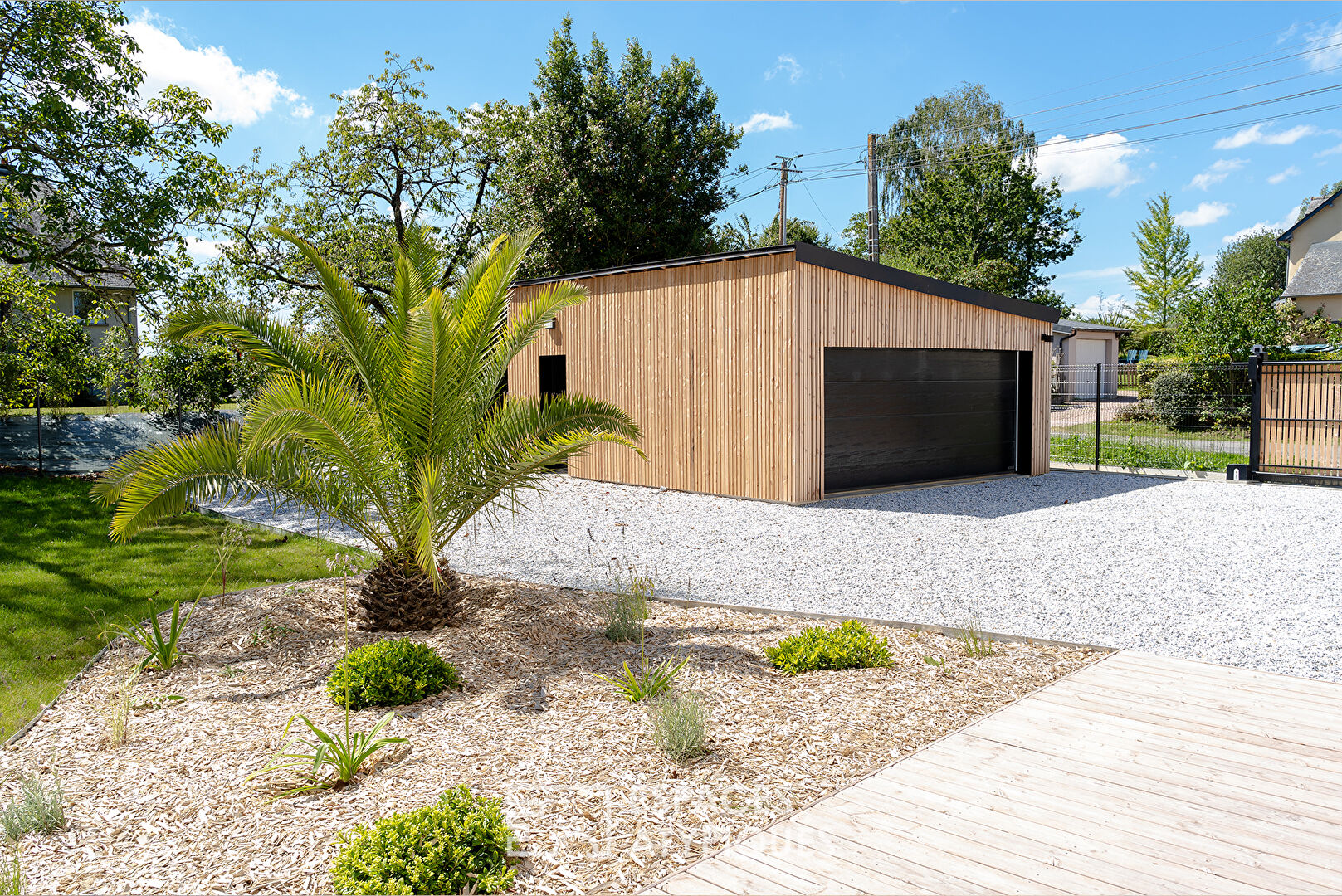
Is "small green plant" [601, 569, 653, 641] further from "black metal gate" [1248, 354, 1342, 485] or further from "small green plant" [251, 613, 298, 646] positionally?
"black metal gate" [1248, 354, 1342, 485]

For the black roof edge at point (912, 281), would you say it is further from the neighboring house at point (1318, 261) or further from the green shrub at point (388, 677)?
the neighboring house at point (1318, 261)

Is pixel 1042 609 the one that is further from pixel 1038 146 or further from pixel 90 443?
pixel 1038 146

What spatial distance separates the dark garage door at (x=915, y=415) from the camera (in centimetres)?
1123

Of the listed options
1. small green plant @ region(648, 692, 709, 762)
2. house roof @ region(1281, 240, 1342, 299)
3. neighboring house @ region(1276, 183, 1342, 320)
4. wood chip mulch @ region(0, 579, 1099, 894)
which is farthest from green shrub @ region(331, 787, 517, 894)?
house roof @ region(1281, 240, 1342, 299)

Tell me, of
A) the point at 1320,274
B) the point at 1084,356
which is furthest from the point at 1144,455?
the point at 1320,274

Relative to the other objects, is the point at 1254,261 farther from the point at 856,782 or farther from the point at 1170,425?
the point at 856,782

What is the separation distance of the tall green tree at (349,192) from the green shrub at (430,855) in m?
16.9

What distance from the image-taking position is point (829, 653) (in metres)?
4.48

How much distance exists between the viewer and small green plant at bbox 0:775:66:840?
9.49 feet

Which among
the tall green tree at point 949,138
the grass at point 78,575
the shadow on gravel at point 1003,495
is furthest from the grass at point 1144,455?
the tall green tree at point 949,138

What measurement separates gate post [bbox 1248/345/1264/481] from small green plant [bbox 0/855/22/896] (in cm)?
1480

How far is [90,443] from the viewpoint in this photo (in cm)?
1556

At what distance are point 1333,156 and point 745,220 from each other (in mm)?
23501

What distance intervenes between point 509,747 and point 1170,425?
15764mm
